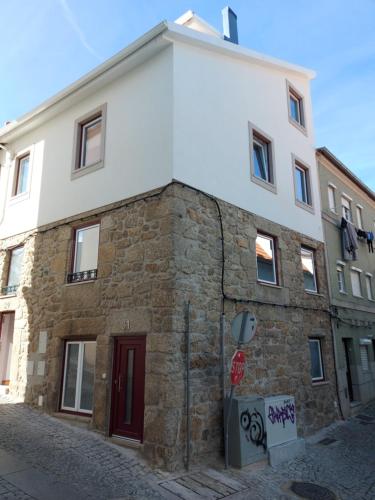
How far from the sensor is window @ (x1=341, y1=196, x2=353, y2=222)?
48.0 ft

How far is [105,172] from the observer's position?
8.30 m

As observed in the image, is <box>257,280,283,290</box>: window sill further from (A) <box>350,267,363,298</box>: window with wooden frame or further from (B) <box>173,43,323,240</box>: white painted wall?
(A) <box>350,267,363,298</box>: window with wooden frame

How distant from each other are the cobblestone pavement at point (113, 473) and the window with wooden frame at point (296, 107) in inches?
363

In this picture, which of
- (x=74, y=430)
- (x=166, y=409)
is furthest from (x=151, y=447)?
(x=74, y=430)

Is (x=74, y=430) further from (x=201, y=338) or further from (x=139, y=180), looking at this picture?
(x=139, y=180)

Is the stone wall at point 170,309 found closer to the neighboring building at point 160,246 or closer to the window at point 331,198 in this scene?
the neighboring building at point 160,246

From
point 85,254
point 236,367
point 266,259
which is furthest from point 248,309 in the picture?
point 85,254

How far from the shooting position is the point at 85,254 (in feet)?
27.6

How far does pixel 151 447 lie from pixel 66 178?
6126mm

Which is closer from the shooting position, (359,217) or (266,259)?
(266,259)

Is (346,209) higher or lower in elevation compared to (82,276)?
higher

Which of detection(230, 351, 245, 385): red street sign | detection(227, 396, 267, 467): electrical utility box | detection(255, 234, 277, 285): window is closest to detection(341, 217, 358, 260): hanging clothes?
detection(255, 234, 277, 285): window

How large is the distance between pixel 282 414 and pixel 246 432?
1203 millimetres

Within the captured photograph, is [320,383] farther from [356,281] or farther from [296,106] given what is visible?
[296,106]
